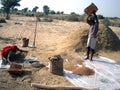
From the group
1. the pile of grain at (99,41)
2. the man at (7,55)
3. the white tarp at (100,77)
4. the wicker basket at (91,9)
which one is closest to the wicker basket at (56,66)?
the white tarp at (100,77)

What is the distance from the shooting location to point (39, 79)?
641cm

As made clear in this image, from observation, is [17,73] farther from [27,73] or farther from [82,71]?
[82,71]

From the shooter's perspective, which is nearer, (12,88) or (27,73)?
(12,88)

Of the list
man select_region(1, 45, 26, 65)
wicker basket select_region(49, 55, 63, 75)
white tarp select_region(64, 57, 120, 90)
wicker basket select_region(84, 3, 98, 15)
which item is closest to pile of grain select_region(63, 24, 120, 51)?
white tarp select_region(64, 57, 120, 90)

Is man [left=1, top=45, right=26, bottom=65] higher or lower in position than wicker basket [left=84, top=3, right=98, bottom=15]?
lower

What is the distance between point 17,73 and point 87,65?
2.32 metres

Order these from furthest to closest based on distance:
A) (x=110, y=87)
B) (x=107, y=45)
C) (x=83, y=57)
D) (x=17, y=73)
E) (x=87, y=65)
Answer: (x=107, y=45) → (x=83, y=57) → (x=87, y=65) → (x=17, y=73) → (x=110, y=87)

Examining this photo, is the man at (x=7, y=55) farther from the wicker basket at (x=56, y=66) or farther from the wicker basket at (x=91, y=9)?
the wicker basket at (x=91, y=9)

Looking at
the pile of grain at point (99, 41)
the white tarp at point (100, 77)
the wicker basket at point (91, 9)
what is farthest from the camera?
the pile of grain at point (99, 41)

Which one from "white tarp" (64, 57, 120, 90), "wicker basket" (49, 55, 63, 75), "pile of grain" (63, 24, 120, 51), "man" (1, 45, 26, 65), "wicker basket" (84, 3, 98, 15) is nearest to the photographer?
"white tarp" (64, 57, 120, 90)

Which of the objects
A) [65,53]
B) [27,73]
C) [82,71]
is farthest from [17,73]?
[65,53]

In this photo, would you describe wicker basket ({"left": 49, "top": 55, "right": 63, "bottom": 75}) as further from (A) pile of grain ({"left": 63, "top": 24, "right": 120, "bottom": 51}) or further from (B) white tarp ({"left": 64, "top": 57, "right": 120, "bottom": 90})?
(A) pile of grain ({"left": 63, "top": 24, "right": 120, "bottom": 51})

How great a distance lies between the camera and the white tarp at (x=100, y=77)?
6262 mm

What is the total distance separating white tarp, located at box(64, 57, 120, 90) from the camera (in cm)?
626
